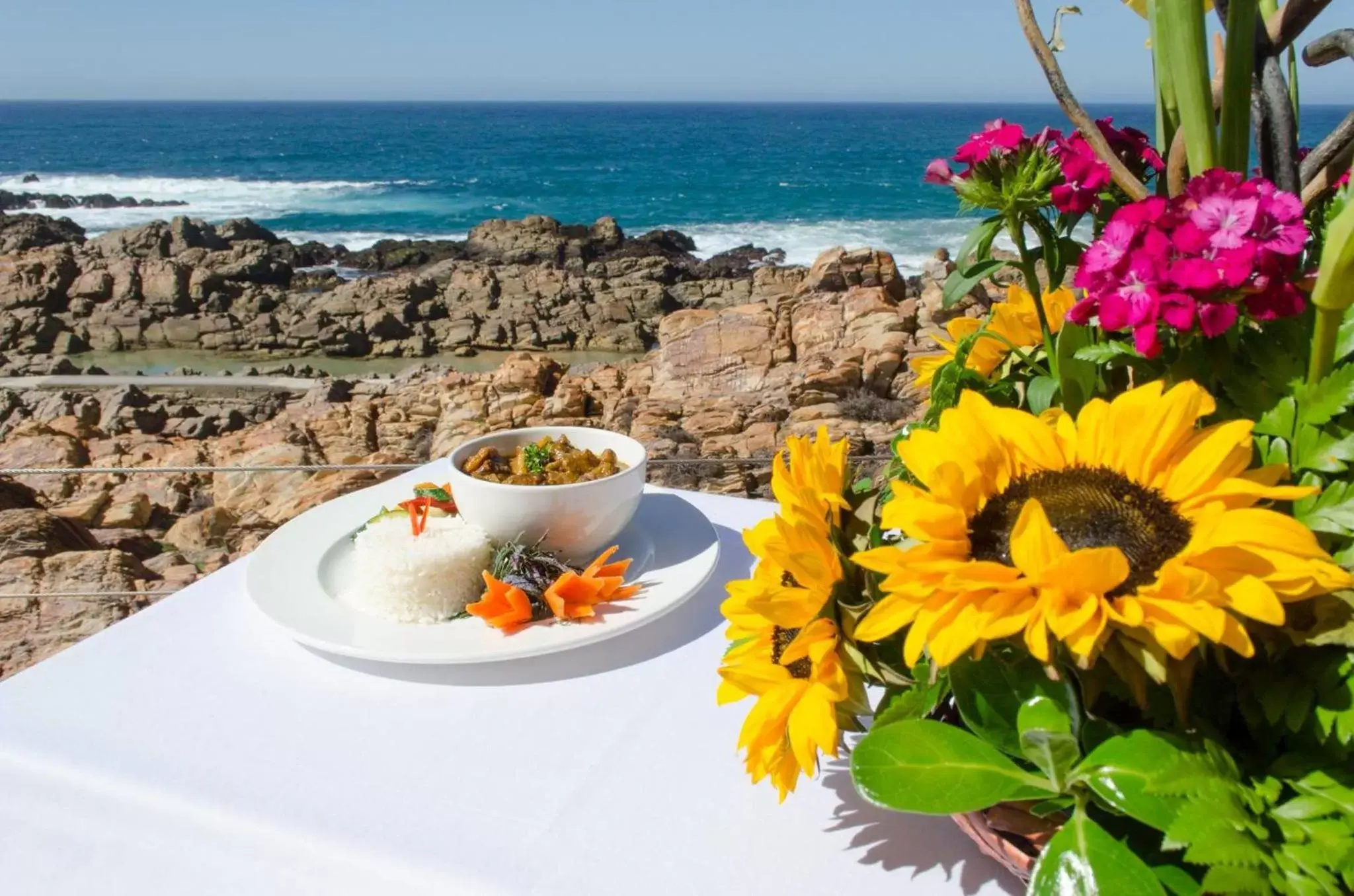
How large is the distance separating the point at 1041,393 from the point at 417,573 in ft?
1.83

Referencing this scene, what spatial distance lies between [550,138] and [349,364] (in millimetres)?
36696

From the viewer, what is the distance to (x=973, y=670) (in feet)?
1.55

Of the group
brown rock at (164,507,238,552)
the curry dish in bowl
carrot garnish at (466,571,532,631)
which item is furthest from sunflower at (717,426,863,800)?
brown rock at (164,507,238,552)

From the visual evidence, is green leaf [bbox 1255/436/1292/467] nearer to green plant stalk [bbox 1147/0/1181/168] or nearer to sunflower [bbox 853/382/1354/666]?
sunflower [bbox 853/382/1354/666]

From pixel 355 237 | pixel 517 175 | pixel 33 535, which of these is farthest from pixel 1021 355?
pixel 517 175

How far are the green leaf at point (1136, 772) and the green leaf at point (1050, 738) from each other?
0.01 metres

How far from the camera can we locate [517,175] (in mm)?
32625

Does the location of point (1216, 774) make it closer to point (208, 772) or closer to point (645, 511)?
point (208, 772)

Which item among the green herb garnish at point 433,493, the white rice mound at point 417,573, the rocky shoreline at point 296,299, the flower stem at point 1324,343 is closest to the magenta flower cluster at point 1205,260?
the flower stem at point 1324,343

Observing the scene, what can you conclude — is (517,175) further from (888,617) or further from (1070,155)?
(888,617)

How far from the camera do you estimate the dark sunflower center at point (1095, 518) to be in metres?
0.44

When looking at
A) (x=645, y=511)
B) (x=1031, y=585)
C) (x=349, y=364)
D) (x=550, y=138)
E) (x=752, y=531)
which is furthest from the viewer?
(x=550, y=138)

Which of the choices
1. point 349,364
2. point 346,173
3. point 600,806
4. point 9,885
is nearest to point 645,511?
point 600,806

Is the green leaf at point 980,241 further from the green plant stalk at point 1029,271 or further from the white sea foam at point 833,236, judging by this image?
the white sea foam at point 833,236
